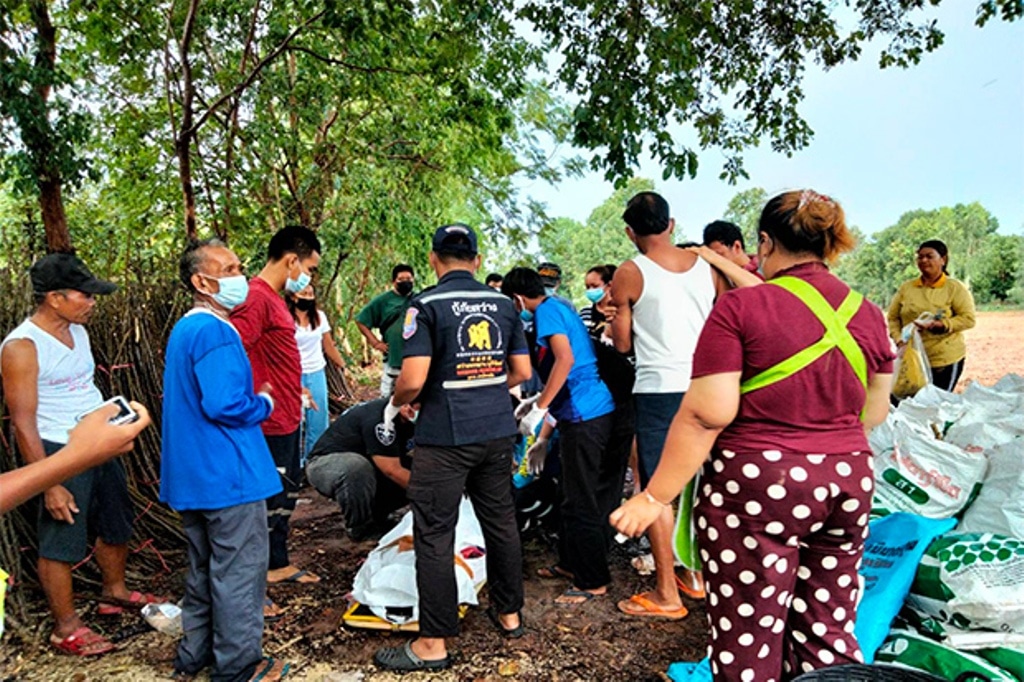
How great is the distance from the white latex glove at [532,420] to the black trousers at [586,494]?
0.40ft

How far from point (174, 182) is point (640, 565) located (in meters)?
6.70

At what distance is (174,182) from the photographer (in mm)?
7270

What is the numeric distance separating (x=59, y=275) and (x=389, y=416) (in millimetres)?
1492

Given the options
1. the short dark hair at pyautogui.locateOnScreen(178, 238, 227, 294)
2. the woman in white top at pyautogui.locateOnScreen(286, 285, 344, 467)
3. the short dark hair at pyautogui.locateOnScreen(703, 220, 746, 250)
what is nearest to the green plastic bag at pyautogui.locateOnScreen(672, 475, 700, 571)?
the short dark hair at pyautogui.locateOnScreen(703, 220, 746, 250)

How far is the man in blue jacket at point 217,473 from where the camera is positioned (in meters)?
2.28

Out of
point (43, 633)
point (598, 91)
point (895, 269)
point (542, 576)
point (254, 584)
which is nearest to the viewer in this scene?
point (254, 584)

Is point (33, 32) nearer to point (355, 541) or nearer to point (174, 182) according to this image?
point (174, 182)

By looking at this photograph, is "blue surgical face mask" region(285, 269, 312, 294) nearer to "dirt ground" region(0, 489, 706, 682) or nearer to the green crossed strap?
"dirt ground" region(0, 489, 706, 682)

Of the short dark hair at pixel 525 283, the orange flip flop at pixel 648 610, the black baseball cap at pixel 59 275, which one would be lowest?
the orange flip flop at pixel 648 610

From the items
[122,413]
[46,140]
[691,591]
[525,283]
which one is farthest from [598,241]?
[122,413]

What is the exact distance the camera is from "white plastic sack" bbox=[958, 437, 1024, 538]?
261cm

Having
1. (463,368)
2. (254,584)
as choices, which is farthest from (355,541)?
(463,368)

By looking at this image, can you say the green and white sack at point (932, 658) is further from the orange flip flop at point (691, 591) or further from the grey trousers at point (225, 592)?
the grey trousers at point (225, 592)

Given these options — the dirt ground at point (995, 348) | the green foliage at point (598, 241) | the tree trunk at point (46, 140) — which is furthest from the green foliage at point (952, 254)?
the tree trunk at point (46, 140)
